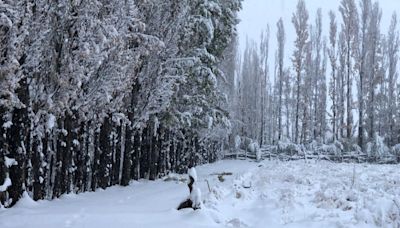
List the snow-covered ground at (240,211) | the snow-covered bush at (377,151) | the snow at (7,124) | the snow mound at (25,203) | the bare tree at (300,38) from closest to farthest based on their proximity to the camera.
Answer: the snow-covered ground at (240,211) < the snow at (7,124) < the snow mound at (25,203) < the snow-covered bush at (377,151) < the bare tree at (300,38)

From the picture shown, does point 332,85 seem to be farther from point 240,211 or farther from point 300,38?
point 240,211

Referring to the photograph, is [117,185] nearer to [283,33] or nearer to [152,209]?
[152,209]

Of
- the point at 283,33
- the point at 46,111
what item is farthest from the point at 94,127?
the point at 283,33

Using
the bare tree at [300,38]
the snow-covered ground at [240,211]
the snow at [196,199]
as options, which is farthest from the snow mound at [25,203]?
the bare tree at [300,38]

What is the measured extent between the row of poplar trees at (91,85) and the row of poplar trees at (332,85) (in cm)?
2327

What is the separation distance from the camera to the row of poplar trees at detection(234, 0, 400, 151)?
42.1 m

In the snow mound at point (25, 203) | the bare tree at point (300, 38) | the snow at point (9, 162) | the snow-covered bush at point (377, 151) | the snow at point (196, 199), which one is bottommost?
the snow mound at point (25, 203)

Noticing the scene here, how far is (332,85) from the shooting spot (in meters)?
48.5

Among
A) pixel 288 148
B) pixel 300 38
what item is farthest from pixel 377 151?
pixel 300 38

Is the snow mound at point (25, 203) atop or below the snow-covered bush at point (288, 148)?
below

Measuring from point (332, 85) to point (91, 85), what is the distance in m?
40.5

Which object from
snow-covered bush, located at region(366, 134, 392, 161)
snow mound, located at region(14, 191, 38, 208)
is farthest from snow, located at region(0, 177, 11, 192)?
snow-covered bush, located at region(366, 134, 392, 161)

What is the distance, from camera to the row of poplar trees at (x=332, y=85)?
42.1 meters

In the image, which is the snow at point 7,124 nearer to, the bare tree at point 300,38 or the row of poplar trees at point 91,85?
the row of poplar trees at point 91,85
